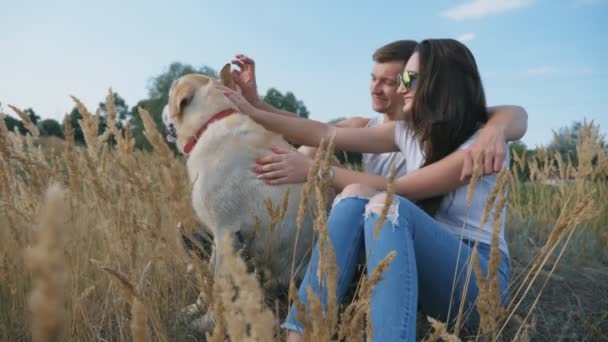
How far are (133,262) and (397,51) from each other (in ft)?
8.11

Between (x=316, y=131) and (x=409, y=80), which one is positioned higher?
(x=409, y=80)

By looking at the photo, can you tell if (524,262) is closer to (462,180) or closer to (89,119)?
(462,180)

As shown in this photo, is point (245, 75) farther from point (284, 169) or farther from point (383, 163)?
point (383, 163)

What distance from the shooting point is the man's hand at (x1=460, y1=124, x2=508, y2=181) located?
2029mm

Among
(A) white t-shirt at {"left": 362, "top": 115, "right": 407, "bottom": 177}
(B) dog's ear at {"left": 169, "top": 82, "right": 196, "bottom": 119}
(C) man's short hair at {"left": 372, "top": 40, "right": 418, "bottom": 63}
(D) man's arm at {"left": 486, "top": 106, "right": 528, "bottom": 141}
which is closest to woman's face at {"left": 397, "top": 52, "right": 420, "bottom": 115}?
(D) man's arm at {"left": 486, "top": 106, "right": 528, "bottom": 141}

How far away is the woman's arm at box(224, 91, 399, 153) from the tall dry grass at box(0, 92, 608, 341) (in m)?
0.73

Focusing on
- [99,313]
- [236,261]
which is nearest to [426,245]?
[99,313]

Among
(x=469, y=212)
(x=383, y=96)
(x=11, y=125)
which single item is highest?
(x=11, y=125)

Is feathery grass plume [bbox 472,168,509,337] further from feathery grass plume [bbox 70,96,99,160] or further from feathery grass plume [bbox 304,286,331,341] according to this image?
feathery grass plume [bbox 70,96,99,160]

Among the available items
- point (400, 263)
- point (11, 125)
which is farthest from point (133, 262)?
point (11, 125)

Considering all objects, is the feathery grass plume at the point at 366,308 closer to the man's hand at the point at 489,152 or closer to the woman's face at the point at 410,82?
the man's hand at the point at 489,152

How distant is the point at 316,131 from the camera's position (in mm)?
2916

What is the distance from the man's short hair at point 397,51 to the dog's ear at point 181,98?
142 cm

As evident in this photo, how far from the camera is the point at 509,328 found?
2.44 meters
